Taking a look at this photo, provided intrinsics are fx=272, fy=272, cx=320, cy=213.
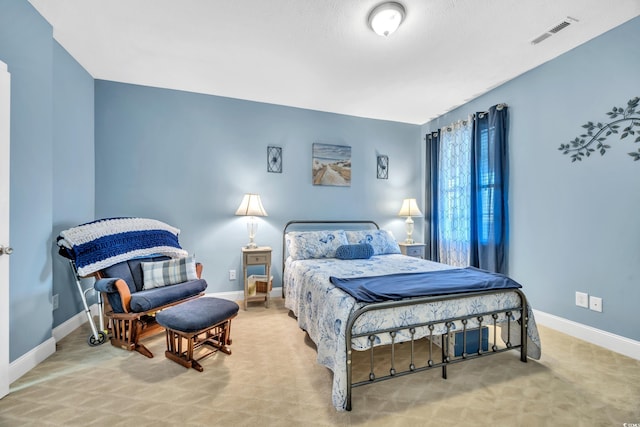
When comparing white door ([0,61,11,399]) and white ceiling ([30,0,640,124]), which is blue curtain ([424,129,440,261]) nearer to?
white ceiling ([30,0,640,124])

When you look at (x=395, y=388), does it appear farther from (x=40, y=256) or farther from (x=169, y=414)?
(x=40, y=256)

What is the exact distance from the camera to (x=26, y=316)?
207 cm

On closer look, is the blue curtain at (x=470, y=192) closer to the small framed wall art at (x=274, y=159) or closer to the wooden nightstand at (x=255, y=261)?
the small framed wall art at (x=274, y=159)

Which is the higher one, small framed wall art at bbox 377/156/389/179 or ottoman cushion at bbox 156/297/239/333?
small framed wall art at bbox 377/156/389/179

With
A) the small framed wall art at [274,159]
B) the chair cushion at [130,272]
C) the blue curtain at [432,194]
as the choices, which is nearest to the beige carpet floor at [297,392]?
the chair cushion at [130,272]

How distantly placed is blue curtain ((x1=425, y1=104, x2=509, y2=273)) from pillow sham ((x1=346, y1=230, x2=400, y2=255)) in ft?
3.19

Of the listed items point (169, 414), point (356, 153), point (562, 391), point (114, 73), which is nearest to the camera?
point (169, 414)

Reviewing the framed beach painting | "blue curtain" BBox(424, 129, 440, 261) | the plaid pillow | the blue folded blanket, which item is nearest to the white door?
the plaid pillow

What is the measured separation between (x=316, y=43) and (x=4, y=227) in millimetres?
2755

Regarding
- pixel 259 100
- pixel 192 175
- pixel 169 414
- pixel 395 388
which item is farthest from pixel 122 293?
pixel 259 100

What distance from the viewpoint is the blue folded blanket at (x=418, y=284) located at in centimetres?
184

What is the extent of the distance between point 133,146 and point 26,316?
83.8 inches

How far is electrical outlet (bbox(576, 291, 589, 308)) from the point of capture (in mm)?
2578

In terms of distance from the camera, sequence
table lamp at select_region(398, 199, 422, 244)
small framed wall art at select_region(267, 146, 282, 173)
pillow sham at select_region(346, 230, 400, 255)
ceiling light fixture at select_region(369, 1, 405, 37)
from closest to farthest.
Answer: ceiling light fixture at select_region(369, 1, 405, 37), pillow sham at select_region(346, 230, 400, 255), small framed wall art at select_region(267, 146, 282, 173), table lamp at select_region(398, 199, 422, 244)
